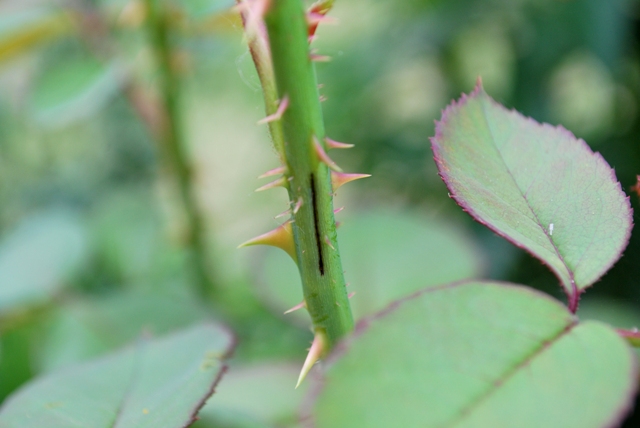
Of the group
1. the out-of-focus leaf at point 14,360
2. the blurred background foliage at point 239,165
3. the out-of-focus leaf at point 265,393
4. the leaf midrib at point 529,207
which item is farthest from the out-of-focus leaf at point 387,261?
the leaf midrib at point 529,207

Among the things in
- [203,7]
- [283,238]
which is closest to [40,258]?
[203,7]

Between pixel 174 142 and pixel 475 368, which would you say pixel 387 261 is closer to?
pixel 174 142

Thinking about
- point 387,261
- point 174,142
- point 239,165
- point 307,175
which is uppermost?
point 307,175

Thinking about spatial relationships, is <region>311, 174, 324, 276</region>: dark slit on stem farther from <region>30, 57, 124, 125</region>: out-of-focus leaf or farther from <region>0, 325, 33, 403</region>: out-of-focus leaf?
<region>30, 57, 124, 125</region>: out-of-focus leaf

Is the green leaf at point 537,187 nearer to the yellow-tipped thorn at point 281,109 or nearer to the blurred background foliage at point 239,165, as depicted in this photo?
the yellow-tipped thorn at point 281,109

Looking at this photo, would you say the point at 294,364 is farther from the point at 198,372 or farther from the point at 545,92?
the point at 545,92

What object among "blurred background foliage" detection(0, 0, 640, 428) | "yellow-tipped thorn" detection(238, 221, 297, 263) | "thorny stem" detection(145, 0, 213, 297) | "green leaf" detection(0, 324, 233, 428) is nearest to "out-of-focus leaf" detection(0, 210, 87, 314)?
"blurred background foliage" detection(0, 0, 640, 428)

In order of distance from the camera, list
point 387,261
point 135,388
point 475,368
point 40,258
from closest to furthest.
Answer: point 475,368, point 135,388, point 387,261, point 40,258
